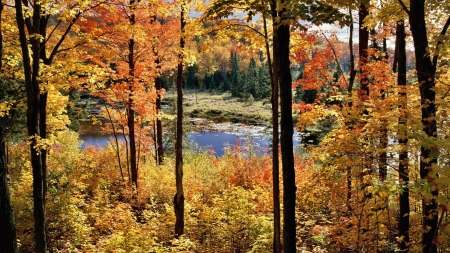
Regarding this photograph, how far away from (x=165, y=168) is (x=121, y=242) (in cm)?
753

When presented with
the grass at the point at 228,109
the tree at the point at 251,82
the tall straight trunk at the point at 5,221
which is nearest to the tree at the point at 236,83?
the grass at the point at 228,109

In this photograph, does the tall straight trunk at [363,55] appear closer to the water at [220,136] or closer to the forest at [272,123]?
the forest at [272,123]

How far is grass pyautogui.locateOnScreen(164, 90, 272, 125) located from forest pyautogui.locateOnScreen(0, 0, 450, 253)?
120 feet

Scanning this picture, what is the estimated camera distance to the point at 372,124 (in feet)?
19.2

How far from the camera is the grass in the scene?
55.0 meters

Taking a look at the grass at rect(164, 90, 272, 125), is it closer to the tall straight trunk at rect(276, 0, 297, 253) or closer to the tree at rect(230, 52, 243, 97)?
the tree at rect(230, 52, 243, 97)

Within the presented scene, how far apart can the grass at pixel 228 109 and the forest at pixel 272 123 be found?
36.7 meters

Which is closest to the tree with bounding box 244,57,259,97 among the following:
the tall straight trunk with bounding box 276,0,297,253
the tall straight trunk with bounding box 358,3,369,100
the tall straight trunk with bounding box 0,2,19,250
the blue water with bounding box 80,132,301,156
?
Answer: the blue water with bounding box 80,132,301,156

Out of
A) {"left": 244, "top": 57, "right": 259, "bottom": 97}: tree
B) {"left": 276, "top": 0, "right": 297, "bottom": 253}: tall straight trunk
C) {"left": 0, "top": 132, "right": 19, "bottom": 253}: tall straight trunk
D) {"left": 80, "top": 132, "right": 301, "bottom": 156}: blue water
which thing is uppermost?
{"left": 244, "top": 57, "right": 259, "bottom": 97}: tree

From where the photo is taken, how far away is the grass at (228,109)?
5504 cm

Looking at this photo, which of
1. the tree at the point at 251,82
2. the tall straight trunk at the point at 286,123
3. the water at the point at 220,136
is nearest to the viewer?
the tall straight trunk at the point at 286,123

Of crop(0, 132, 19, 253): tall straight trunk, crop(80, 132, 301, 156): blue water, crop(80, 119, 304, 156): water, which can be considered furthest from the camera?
crop(80, 119, 304, 156): water

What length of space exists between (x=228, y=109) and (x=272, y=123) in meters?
53.6

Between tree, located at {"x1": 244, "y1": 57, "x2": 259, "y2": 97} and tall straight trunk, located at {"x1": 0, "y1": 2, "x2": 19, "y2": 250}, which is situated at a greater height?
tree, located at {"x1": 244, "y1": 57, "x2": 259, "y2": 97}
